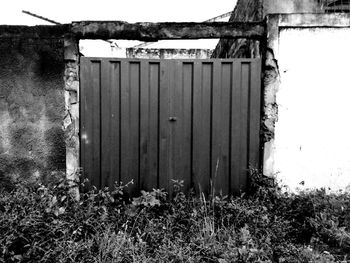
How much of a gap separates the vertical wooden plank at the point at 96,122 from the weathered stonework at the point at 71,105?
19 cm

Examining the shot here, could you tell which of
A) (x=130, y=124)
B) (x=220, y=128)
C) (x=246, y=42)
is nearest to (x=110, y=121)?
(x=130, y=124)

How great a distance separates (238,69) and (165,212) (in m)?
1.95

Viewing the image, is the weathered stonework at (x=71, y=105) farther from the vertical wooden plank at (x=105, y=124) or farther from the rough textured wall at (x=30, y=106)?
the vertical wooden plank at (x=105, y=124)

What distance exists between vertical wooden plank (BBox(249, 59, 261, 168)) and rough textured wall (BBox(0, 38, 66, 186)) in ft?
7.58

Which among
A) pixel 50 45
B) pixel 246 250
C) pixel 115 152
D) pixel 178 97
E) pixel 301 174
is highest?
→ pixel 50 45

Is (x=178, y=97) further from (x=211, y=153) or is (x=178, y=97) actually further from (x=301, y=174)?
(x=301, y=174)

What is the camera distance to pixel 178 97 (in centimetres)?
408

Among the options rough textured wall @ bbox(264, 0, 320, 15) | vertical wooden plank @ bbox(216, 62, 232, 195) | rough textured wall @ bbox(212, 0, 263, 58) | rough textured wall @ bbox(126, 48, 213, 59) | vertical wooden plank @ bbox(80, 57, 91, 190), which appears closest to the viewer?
vertical wooden plank @ bbox(80, 57, 91, 190)

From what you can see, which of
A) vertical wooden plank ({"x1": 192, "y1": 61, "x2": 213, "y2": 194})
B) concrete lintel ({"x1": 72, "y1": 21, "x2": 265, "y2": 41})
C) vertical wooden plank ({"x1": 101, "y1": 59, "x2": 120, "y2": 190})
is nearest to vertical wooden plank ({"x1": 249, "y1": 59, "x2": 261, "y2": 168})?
concrete lintel ({"x1": 72, "y1": 21, "x2": 265, "y2": 41})

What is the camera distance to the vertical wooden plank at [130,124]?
13.2 feet

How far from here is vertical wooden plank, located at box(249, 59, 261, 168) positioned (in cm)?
408

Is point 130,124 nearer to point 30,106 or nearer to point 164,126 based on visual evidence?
point 164,126

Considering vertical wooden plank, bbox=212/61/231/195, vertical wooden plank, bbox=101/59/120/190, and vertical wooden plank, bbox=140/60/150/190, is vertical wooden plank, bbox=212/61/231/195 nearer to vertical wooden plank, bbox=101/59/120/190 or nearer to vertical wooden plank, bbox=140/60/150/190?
vertical wooden plank, bbox=140/60/150/190

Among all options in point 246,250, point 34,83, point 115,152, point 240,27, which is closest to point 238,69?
point 240,27
